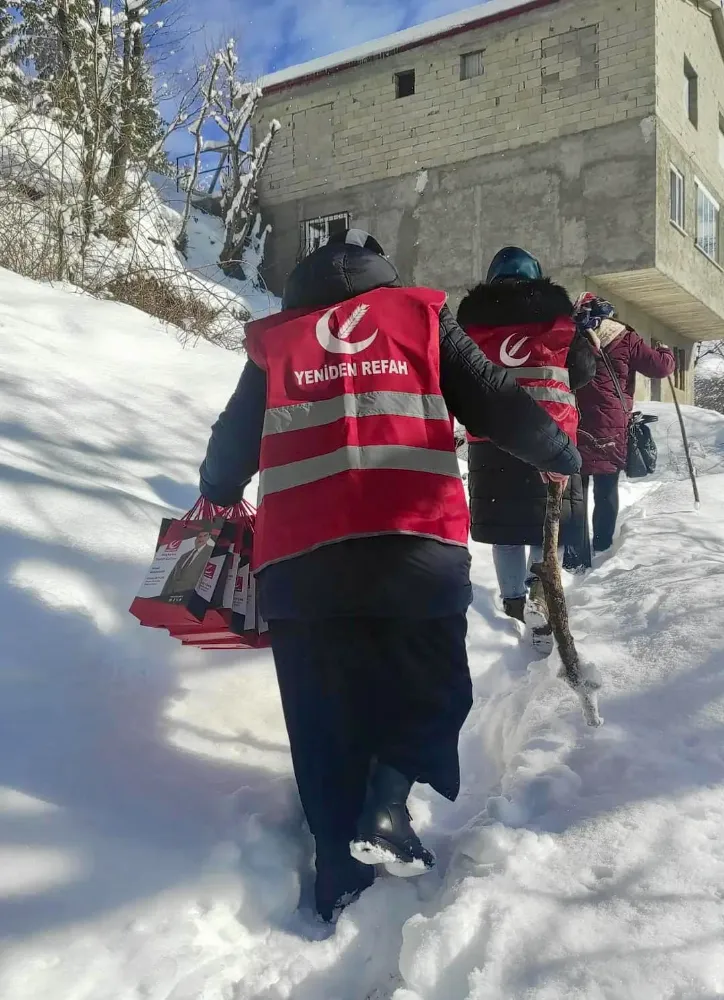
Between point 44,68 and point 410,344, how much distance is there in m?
9.80

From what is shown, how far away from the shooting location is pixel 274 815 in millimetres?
1906

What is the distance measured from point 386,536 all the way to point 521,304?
5.51 ft

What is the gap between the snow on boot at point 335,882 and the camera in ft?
5.41

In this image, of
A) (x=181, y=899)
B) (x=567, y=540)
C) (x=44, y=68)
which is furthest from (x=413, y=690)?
(x=44, y=68)

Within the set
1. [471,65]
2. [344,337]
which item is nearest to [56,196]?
[344,337]

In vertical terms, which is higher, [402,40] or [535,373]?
[402,40]

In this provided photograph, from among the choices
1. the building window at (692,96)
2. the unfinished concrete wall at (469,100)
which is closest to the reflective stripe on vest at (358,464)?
the unfinished concrete wall at (469,100)

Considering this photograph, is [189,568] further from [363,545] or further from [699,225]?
[699,225]

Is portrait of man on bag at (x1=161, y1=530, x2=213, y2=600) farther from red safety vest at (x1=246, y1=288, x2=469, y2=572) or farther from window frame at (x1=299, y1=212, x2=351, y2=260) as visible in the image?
window frame at (x1=299, y1=212, x2=351, y2=260)

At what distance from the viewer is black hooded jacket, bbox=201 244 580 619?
157 centimetres

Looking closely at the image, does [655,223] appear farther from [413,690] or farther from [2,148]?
[413,690]

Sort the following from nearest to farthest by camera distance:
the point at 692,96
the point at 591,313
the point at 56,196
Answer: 1. the point at 591,313
2. the point at 56,196
3. the point at 692,96

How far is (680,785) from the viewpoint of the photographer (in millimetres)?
1845

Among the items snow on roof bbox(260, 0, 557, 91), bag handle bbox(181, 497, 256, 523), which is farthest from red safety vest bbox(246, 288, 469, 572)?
snow on roof bbox(260, 0, 557, 91)
